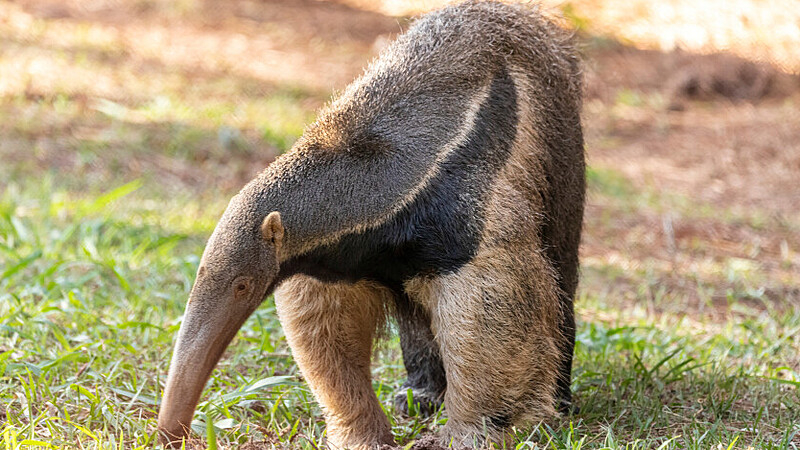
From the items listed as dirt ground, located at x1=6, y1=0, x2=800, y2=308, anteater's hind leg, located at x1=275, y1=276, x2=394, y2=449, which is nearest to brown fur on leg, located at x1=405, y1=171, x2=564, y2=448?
anteater's hind leg, located at x1=275, y1=276, x2=394, y2=449

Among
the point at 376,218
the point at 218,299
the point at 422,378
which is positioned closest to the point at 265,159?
the point at 422,378

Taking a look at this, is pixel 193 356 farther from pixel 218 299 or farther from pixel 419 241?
pixel 419 241

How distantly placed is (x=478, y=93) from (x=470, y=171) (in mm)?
441

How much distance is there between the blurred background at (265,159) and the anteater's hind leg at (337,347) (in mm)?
665

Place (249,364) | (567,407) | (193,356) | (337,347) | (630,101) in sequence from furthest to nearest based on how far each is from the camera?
(630,101) → (249,364) → (567,407) → (337,347) → (193,356)

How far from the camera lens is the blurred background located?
5273mm

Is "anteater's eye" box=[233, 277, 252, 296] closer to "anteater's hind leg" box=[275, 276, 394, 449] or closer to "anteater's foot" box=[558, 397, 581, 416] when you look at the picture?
"anteater's hind leg" box=[275, 276, 394, 449]

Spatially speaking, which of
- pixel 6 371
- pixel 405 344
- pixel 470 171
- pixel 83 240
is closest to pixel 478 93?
pixel 470 171

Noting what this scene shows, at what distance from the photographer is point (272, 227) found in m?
3.62

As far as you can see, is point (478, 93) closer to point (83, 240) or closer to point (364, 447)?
point (364, 447)

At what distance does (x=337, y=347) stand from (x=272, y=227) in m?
0.81

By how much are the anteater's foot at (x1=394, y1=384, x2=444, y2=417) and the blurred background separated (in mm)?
634

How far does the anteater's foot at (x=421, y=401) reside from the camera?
15.5 feet

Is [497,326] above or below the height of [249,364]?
above
